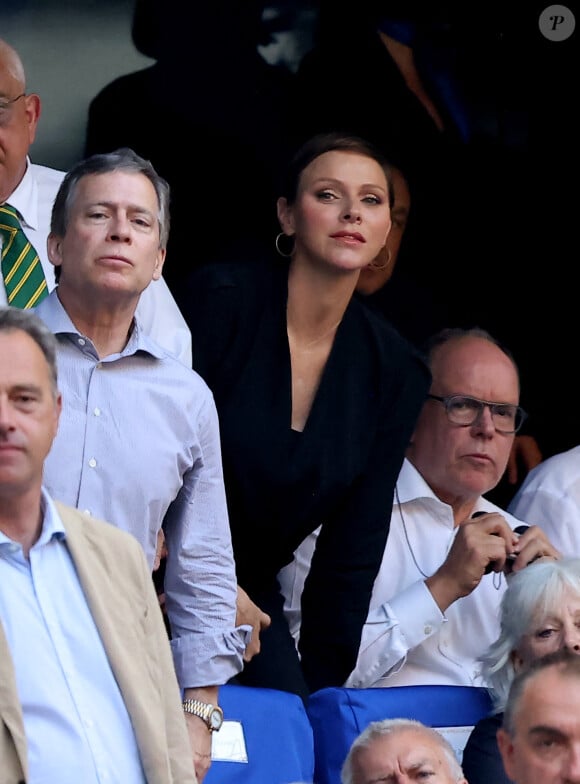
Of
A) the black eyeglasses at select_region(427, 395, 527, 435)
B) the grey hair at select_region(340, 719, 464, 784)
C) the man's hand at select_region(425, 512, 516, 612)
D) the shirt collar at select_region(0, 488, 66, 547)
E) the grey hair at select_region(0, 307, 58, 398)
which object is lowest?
the grey hair at select_region(340, 719, 464, 784)

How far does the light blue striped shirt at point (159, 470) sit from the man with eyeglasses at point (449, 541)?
795mm

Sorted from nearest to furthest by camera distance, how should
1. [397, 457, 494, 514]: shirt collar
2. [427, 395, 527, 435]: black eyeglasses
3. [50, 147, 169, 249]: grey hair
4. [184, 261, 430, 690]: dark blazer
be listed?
[50, 147, 169, 249]: grey hair
[184, 261, 430, 690]: dark blazer
[397, 457, 494, 514]: shirt collar
[427, 395, 527, 435]: black eyeglasses

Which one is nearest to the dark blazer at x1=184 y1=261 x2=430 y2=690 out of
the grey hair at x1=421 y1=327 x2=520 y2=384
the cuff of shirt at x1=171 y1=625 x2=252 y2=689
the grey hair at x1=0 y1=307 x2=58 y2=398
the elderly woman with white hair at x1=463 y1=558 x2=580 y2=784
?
the elderly woman with white hair at x1=463 y1=558 x2=580 y2=784

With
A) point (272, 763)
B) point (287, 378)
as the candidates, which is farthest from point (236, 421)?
point (272, 763)

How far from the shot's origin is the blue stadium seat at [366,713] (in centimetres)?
345

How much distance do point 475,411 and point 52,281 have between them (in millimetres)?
1297

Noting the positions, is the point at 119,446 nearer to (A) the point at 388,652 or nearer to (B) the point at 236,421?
(B) the point at 236,421

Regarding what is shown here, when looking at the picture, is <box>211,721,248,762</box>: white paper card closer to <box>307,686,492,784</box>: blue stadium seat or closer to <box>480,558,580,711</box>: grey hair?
<box>307,686,492,784</box>: blue stadium seat

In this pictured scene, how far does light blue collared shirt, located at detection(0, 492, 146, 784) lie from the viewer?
2387 mm

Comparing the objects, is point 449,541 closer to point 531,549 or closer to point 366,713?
point 531,549

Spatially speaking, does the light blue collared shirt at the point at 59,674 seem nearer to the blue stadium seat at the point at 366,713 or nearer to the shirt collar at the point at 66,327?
the shirt collar at the point at 66,327

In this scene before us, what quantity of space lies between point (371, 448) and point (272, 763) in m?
0.72

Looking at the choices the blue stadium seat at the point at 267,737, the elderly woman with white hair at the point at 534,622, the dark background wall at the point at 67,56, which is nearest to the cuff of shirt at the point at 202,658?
the blue stadium seat at the point at 267,737

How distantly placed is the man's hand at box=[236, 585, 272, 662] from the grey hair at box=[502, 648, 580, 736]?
59cm
